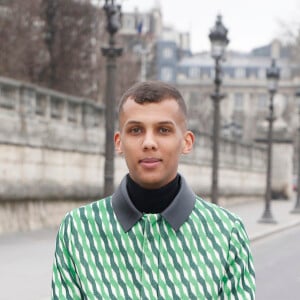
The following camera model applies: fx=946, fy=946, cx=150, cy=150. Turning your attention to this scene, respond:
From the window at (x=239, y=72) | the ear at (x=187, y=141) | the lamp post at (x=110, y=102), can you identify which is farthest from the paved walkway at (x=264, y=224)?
the window at (x=239, y=72)

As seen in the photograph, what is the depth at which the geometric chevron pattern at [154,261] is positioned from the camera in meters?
2.46

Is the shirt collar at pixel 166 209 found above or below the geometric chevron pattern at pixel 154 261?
above

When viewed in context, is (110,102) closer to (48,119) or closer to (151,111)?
(48,119)

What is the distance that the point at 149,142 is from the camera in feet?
8.04

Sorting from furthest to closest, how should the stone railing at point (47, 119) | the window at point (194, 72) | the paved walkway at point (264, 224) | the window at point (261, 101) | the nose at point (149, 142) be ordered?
the window at point (194, 72)
the window at point (261, 101)
the paved walkway at point (264, 224)
the stone railing at point (47, 119)
the nose at point (149, 142)

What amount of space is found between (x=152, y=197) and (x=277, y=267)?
12586 millimetres

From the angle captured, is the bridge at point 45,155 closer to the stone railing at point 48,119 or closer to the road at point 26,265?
the stone railing at point 48,119

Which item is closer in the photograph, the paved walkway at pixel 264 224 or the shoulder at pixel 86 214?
the shoulder at pixel 86 214

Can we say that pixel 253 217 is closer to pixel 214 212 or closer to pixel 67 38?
pixel 67 38

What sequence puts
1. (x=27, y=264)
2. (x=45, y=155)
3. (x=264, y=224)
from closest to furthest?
(x=27, y=264), (x=45, y=155), (x=264, y=224)

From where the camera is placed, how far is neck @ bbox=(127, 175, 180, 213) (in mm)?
2514

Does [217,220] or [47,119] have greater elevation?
[47,119]

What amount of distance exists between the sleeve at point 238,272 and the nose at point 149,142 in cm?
32

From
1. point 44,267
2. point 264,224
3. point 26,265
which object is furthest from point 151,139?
point 264,224
